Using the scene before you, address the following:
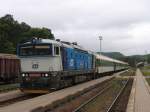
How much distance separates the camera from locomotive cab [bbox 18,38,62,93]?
23547 mm

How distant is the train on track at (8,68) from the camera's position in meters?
35.7

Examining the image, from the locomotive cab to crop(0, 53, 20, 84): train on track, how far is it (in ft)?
36.6

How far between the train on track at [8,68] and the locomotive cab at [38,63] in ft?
36.6

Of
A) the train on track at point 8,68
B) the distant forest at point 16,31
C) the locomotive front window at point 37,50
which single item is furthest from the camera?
the distant forest at point 16,31

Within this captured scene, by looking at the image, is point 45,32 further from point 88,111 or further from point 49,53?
point 88,111

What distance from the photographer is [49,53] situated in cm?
2452

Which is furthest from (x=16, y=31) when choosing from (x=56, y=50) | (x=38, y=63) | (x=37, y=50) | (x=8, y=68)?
(x=38, y=63)

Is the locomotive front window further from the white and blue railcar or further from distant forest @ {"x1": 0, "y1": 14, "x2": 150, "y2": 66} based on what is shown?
distant forest @ {"x1": 0, "y1": 14, "x2": 150, "y2": 66}

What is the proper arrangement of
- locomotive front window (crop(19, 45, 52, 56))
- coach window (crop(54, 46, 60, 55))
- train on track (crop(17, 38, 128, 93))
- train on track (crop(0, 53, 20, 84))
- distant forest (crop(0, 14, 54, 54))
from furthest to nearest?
distant forest (crop(0, 14, 54, 54)), train on track (crop(0, 53, 20, 84)), coach window (crop(54, 46, 60, 55)), locomotive front window (crop(19, 45, 52, 56)), train on track (crop(17, 38, 128, 93))

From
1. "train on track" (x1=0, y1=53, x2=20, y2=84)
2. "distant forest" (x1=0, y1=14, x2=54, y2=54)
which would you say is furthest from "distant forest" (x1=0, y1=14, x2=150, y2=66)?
"train on track" (x1=0, y1=53, x2=20, y2=84)

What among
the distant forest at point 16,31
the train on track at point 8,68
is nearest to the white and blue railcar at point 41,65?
the train on track at point 8,68

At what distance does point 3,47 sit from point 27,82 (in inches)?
1859

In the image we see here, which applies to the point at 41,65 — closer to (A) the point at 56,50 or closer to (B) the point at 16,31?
(A) the point at 56,50

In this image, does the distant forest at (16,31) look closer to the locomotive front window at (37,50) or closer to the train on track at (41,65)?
the train on track at (41,65)
